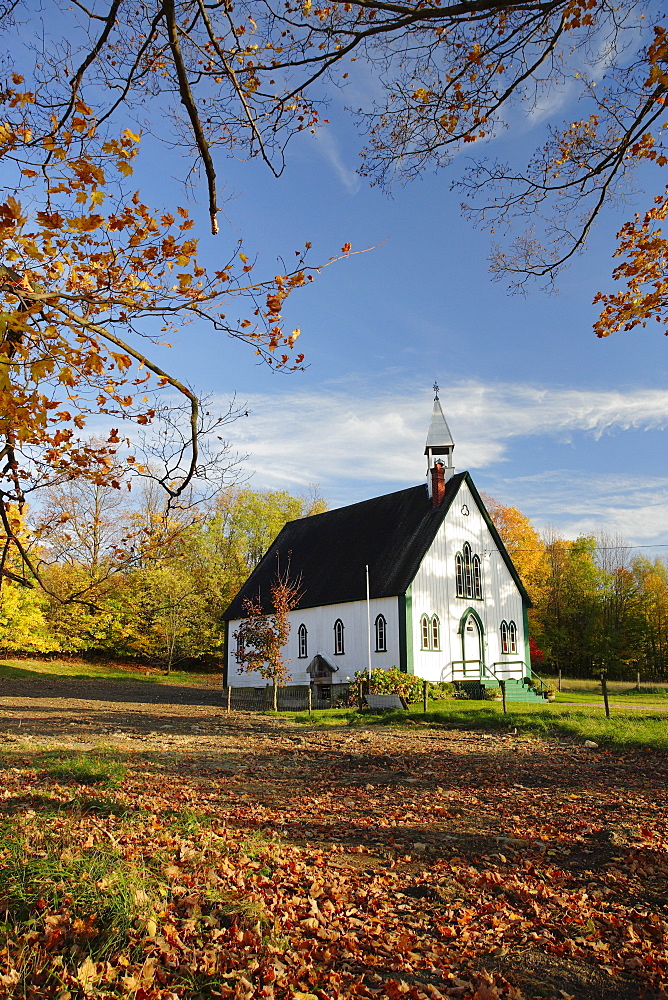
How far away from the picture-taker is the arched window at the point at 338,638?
94.5ft

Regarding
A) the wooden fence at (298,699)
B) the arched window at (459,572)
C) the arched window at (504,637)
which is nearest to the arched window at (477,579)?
the arched window at (459,572)

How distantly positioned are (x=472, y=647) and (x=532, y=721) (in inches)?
468

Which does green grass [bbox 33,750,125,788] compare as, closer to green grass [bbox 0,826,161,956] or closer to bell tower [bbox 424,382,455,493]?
green grass [bbox 0,826,161,956]

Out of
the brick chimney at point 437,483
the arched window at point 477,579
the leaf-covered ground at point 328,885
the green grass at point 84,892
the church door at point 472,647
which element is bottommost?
the leaf-covered ground at point 328,885

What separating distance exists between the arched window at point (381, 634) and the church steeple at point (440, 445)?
22.6 feet

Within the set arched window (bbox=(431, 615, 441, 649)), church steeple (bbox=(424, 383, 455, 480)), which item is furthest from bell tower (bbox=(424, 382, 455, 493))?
arched window (bbox=(431, 615, 441, 649))

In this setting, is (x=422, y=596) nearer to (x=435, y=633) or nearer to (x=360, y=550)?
(x=435, y=633)

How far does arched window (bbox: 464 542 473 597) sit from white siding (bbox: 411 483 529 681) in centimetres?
30

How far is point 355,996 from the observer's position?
3.61 meters

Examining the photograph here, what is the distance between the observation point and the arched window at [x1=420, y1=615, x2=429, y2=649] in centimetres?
2645

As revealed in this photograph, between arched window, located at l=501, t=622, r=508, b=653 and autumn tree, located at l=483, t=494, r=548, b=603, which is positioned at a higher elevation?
autumn tree, located at l=483, t=494, r=548, b=603

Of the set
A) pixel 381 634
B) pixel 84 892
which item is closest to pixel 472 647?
pixel 381 634

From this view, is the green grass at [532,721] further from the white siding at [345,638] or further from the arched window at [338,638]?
the arched window at [338,638]

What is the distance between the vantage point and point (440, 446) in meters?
29.5
